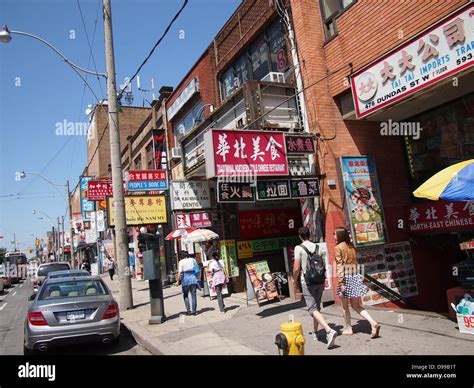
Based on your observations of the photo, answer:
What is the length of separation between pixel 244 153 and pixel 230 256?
4994 millimetres

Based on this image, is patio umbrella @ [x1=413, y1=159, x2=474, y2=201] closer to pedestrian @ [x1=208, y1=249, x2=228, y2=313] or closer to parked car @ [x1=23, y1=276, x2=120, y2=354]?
pedestrian @ [x1=208, y1=249, x2=228, y2=313]

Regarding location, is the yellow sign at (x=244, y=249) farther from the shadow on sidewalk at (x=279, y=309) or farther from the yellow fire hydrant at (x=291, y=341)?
the yellow fire hydrant at (x=291, y=341)

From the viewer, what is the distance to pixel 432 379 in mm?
4449

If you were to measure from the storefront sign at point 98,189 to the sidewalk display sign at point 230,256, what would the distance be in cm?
1141

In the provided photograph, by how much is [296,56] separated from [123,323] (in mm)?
8278

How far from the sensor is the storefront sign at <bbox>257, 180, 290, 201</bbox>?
8.73m

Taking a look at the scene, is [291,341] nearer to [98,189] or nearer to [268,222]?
[268,222]

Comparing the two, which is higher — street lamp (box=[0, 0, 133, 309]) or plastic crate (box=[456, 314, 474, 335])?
street lamp (box=[0, 0, 133, 309])

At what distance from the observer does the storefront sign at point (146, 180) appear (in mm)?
14080

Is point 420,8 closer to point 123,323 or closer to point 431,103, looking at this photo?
point 431,103

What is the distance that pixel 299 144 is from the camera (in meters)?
9.30

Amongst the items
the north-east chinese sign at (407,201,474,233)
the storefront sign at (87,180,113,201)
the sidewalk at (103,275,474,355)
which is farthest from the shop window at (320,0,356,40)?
the storefront sign at (87,180,113,201)

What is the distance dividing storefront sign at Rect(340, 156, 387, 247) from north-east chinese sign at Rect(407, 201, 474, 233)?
2.90 feet

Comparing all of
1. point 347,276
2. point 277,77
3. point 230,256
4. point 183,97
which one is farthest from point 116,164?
point 347,276
